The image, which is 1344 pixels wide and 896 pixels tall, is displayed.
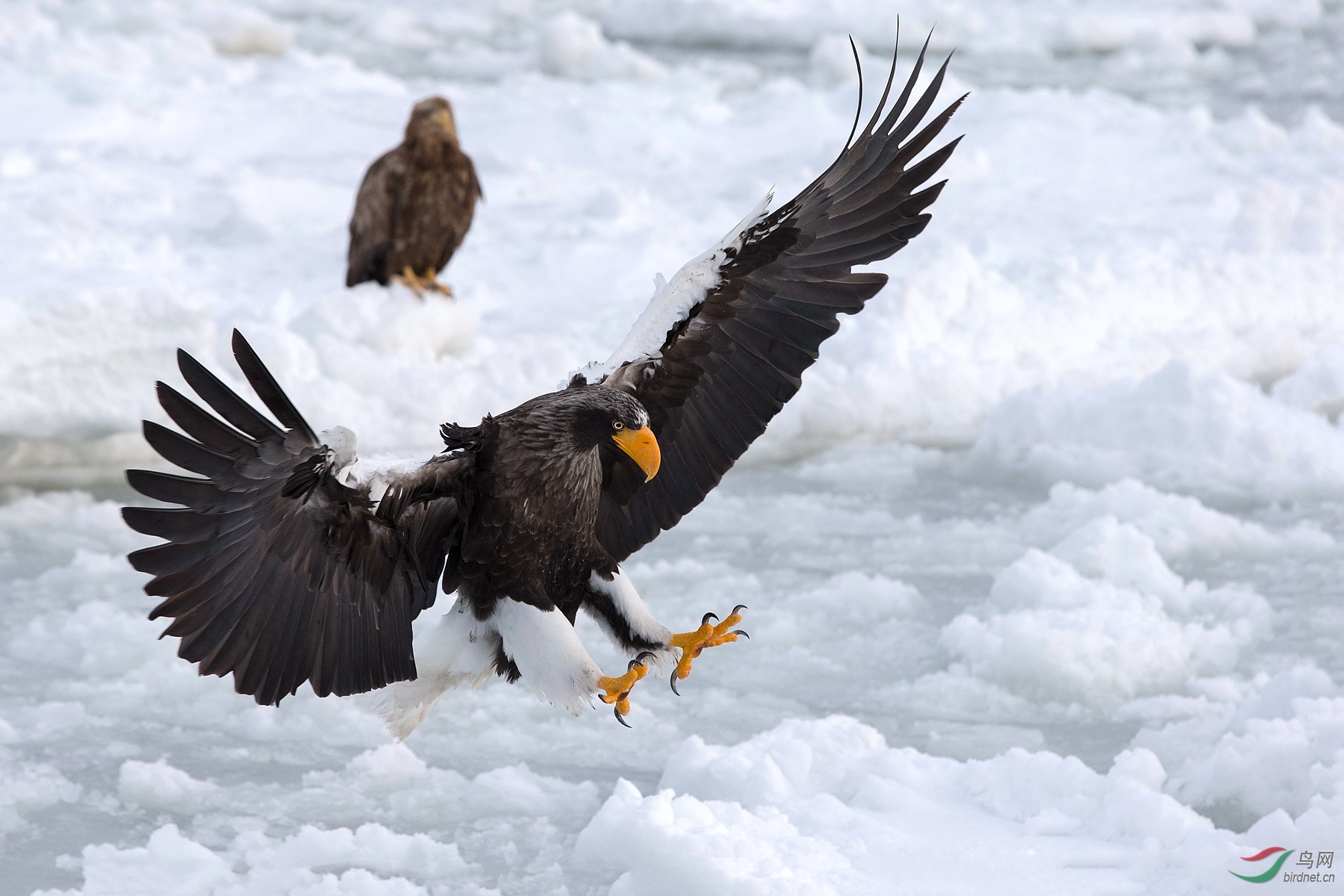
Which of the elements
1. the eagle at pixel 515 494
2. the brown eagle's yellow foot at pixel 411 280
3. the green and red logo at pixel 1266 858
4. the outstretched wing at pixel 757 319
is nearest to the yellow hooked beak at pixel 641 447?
the eagle at pixel 515 494

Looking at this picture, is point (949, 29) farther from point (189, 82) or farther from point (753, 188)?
point (189, 82)

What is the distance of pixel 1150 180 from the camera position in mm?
9227

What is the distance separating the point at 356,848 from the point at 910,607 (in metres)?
2.04

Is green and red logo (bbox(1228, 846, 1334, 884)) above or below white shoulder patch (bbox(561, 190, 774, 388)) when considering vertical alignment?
below

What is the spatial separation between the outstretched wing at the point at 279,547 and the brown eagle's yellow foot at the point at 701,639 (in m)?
0.55

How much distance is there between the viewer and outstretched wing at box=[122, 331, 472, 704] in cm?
246

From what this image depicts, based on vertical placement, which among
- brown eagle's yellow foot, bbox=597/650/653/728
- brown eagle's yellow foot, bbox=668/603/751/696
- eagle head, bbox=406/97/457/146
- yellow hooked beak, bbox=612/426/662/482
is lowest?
brown eagle's yellow foot, bbox=597/650/653/728

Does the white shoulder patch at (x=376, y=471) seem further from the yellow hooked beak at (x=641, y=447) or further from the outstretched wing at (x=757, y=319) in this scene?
the outstretched wing at (x=757, y=319)

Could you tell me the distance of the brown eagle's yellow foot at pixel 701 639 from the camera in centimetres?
303

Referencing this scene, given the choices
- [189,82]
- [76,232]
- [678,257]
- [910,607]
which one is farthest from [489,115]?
[910,607]

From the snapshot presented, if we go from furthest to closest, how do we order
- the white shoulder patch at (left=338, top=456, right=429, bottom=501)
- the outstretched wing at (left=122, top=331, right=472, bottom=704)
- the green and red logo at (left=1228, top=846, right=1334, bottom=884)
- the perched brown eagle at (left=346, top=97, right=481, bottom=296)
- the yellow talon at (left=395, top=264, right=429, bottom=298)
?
the perched brown eagle at (left=346, top=97, right=481, bottom=296)
the yellow talon at (left=395, top=264, right=429, bottom=298)
the green and red logo at (left=1228, top=846, right=1334, bottom=884)
the white shoulder patch at (left=338, top=456, right=429, bottom=501)
the outstretched wing at (left=122, top=331, right=472, bottom=704)

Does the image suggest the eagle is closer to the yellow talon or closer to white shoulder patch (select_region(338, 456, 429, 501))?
white shoulder patch (select_region(338, 456, 429, 501))

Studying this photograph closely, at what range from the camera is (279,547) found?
2.72m

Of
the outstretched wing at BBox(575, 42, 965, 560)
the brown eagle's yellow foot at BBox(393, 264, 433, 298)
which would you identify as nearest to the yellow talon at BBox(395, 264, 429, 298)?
the brown eagle's yellow foot at BBox(393, 264, 433, 298)
